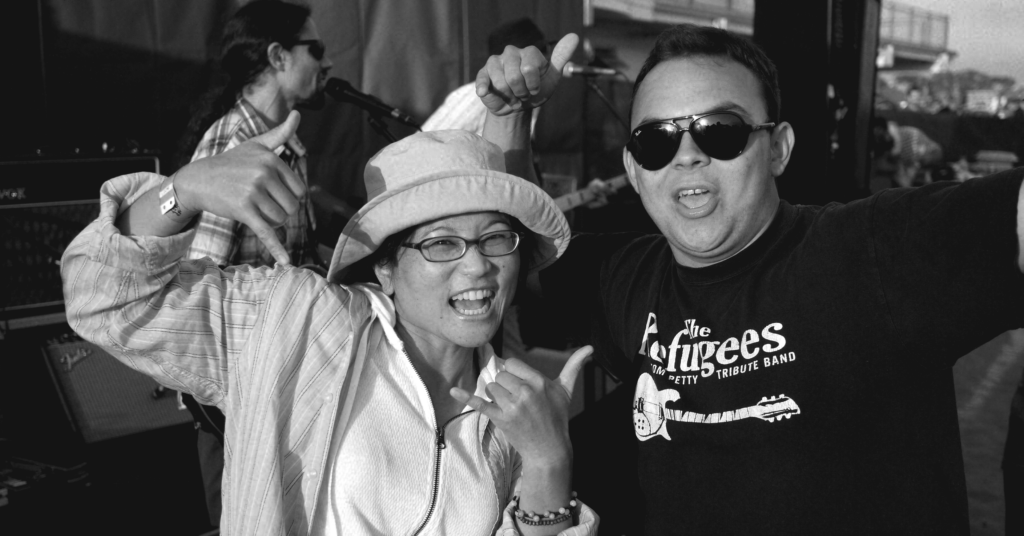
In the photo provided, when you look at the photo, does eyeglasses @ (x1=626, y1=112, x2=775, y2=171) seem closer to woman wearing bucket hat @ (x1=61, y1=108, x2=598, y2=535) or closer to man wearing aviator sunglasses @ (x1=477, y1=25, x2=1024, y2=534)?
man wearing aviator sunglasses @ (x1=477, y1=25, x2=1024, y2=534)

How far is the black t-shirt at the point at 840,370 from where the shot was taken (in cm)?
137

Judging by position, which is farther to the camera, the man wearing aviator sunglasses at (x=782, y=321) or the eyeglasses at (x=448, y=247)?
the eyeglasses at (x=448, y=247)

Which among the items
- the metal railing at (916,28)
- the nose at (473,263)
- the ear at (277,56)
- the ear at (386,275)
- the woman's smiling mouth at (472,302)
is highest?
the metal railing at (916,28)

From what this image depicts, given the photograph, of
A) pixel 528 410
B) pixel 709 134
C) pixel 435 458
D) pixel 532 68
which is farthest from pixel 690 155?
pixel 435 458

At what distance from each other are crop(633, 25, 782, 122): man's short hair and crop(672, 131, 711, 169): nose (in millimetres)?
197

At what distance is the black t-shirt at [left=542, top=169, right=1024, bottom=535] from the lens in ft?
Answer: 4.50

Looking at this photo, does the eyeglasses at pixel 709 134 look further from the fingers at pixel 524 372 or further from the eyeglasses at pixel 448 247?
the fingers at pixel 524 372

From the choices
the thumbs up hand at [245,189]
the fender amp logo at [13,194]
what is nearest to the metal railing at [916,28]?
the fender amp logo at [13,194]

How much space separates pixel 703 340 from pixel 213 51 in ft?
12.2

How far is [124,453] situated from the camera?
3223 mm

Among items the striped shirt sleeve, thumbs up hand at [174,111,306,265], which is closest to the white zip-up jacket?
the striped shirt sleeve

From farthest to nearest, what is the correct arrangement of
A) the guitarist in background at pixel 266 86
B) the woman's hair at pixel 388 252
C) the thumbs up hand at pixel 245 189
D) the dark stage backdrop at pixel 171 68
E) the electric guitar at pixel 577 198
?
the electric guitar at pixel 577 198 < the dark stage backdrop at pixel 171 68 < the guitarist in background at pixel 266 86 < the woman's hair at pixel 388 252 < the thumbs up hand at pixel 245 189

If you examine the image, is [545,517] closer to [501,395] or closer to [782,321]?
[501,395]

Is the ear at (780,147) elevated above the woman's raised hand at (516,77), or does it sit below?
below
